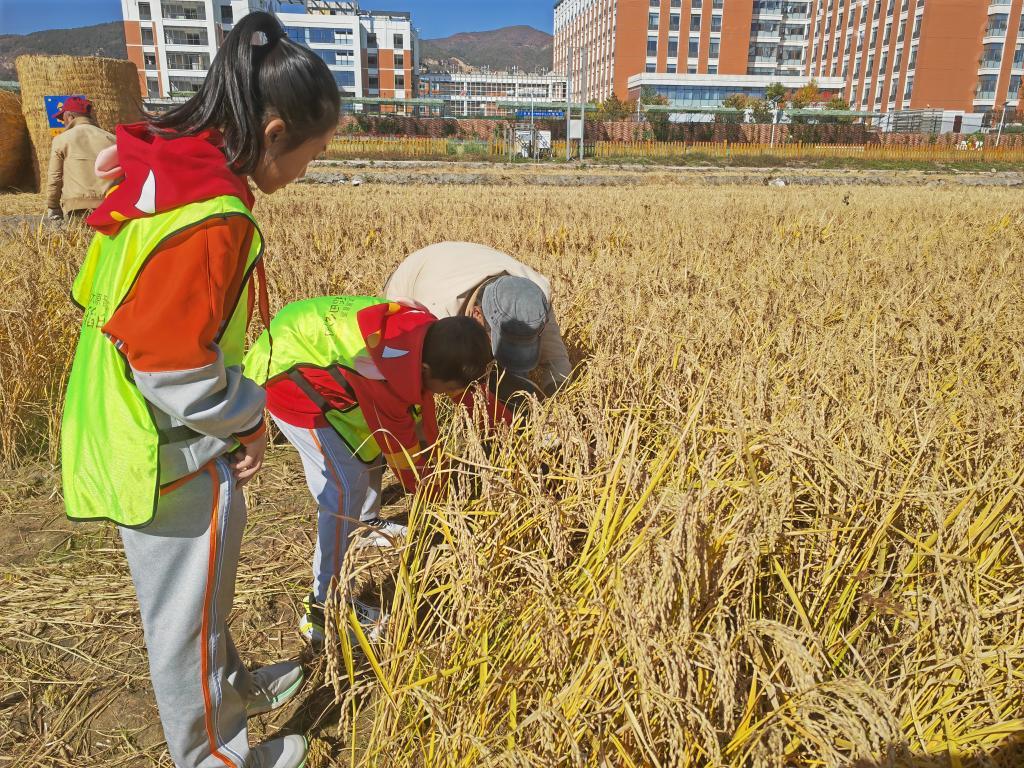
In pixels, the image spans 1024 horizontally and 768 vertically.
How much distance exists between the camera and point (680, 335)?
9.02 feet

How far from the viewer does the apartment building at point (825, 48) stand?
54.7 meters

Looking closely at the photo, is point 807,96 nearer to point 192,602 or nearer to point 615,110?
point 615,110

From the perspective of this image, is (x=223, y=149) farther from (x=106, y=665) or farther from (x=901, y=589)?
(x=901, y=589)

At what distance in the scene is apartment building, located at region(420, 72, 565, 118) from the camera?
79500 mm

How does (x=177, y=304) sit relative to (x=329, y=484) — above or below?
above

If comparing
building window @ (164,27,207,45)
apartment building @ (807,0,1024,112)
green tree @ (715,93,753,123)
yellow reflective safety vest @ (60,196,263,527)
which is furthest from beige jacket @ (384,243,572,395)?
building window @ (164,27,207,45)

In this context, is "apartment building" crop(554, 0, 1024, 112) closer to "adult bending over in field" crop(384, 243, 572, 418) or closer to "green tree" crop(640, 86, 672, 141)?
"green tree" crop(640, 86, 672, 141)

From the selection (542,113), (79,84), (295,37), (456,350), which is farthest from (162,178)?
(295,37)

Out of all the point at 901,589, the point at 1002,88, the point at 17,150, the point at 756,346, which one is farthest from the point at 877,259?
the point at 1002,88

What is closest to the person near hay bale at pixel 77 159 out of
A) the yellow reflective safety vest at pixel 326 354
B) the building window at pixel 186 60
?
the yellow reflective safety vest at pixel 326 354

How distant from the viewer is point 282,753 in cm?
152

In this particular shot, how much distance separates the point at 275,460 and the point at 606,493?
1.90m

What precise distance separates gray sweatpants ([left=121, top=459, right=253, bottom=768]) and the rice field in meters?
0.22

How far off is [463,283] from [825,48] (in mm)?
79666
